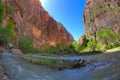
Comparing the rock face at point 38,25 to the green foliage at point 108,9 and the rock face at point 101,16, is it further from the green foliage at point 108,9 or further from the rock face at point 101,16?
the green foliage at point 108,9

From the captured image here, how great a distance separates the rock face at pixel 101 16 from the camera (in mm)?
120594

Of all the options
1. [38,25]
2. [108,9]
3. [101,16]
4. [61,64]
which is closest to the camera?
[61,64]

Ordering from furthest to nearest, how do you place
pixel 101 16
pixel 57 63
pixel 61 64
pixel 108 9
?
pixel 101 16, pixel 108 9, pixel 57 63, pixel 61 64

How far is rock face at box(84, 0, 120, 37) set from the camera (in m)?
121

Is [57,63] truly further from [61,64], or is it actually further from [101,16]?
[101,16]

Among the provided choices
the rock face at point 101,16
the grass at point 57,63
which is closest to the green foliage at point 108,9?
the rock face at point 101,16

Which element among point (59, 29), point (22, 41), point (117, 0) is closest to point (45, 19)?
point (59, 29)

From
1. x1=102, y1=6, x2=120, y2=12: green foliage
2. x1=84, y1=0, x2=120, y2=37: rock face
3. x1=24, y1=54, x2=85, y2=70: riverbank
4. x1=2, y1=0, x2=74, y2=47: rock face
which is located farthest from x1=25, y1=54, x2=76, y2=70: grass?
x1=102, y1=6, x2=120, y2=12: green foliage

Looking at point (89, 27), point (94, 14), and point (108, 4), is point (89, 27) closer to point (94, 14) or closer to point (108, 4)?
point (94, 14)

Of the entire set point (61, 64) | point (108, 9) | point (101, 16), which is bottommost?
point (61, 64)

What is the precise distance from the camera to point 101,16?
427 ft

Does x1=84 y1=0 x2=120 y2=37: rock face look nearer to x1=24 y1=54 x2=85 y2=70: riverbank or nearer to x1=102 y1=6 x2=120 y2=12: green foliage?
x1=102 y1=6 x2=120 y2=12: green foliage

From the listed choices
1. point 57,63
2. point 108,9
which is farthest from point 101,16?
point 57,63

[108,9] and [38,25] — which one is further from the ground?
[108,9]
